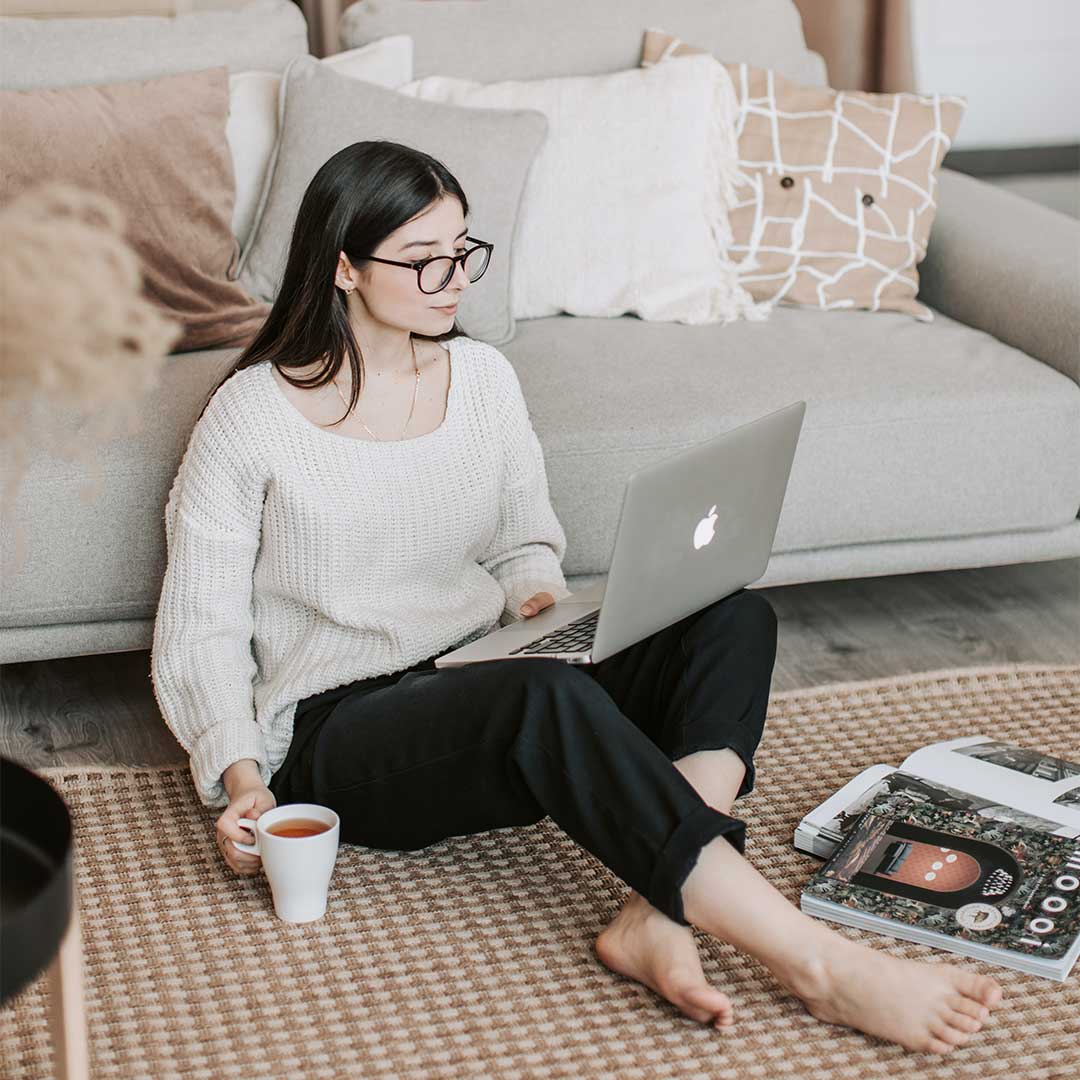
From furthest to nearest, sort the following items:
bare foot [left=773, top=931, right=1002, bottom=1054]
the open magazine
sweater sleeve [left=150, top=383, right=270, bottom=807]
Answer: the open magazine < sweater sleeve [left=150, top=383, right=270, bottom=807] < bare foot [left=773, top=931, right=1002, bottom=1054]

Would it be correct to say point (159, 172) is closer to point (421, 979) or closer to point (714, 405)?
point (714, 405)

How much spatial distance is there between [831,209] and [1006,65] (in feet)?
4.26

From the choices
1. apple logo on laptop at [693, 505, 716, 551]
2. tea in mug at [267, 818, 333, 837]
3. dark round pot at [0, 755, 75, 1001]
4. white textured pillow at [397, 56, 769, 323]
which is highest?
white textured pillow at [397, 56, 769, 323]

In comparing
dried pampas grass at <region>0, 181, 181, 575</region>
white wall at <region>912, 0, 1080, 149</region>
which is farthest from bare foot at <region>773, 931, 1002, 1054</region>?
white wall at <region>912, 0, 1080, 149</region>

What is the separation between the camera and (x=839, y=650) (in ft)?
7.66

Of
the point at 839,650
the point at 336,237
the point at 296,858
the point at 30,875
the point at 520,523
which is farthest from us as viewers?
the point at 839,650

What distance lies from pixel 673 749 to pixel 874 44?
7.13 ft

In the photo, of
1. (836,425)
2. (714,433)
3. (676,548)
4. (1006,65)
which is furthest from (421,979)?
(1006,65)

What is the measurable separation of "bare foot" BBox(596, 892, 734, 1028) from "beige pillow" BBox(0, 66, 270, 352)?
1.15 metres

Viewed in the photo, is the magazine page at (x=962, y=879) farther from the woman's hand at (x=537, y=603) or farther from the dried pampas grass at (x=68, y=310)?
the dried pampas grass at (x=68, y=310)

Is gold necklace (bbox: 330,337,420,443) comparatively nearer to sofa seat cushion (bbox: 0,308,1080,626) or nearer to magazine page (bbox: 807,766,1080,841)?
sofa seat cushion (bbox: 0,308,1080,626)

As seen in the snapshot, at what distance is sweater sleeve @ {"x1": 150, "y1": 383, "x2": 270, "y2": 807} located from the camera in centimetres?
164

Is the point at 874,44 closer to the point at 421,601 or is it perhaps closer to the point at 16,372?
the point at 421,601

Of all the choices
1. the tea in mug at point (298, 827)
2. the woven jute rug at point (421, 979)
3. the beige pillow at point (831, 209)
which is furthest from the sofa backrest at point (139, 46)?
the tea in mug at point (298, 827)
